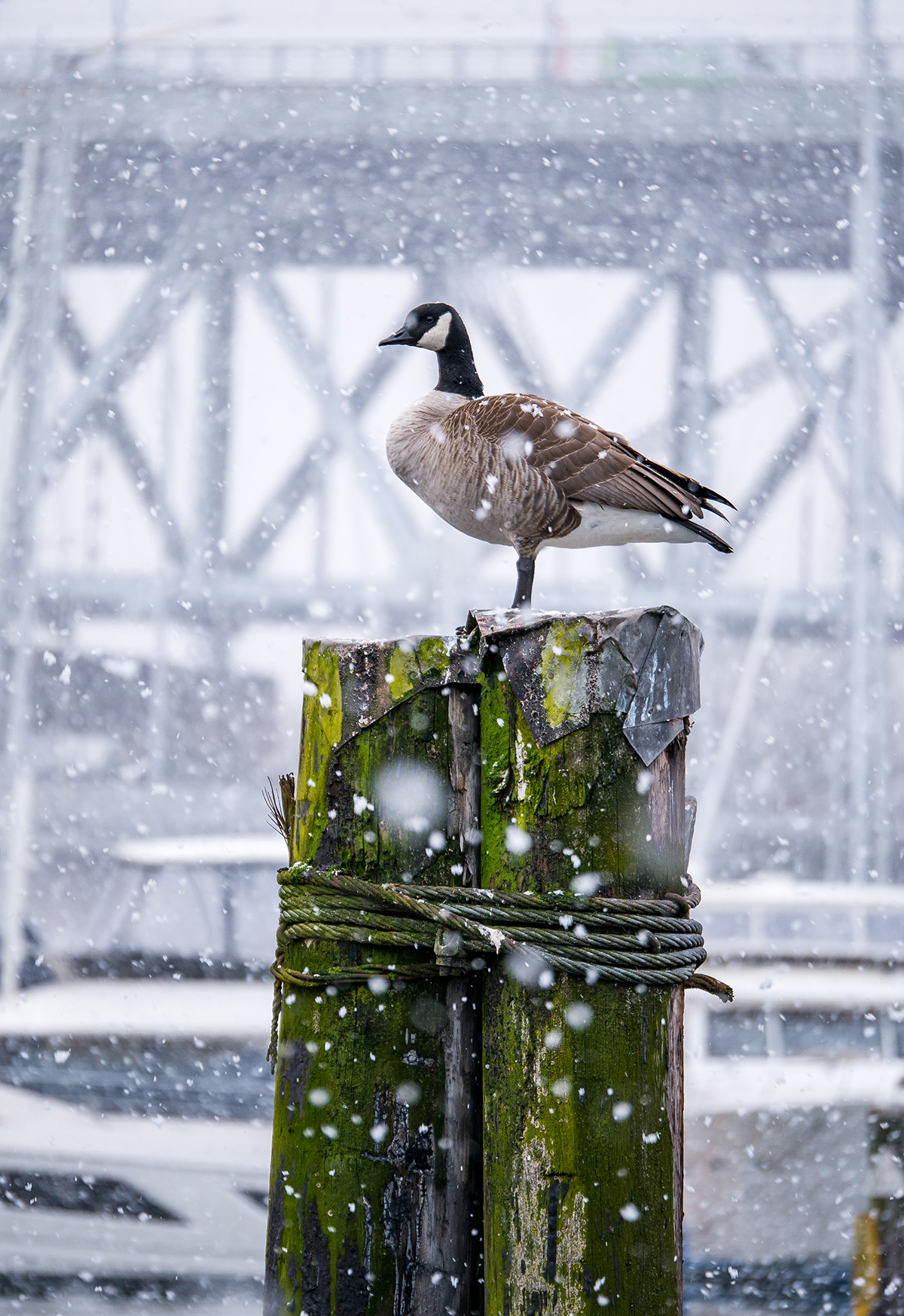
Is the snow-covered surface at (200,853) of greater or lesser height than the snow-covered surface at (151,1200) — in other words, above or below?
above

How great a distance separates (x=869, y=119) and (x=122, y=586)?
15.0m

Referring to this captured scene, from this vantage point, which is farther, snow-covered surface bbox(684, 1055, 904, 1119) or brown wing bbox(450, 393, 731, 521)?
snow-covered surface bbox(684, 1055, 904, 1119)

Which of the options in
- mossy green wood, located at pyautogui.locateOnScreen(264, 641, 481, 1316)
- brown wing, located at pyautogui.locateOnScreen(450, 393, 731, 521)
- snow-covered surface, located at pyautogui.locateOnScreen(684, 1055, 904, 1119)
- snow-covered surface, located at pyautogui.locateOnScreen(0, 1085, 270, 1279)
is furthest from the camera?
snow-covered surface, located at pyautogui.locateOnScreen(684, 1055, 904, 1119)

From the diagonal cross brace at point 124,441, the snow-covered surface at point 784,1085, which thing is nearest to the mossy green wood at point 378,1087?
the snow-covered surface at point 784,1085

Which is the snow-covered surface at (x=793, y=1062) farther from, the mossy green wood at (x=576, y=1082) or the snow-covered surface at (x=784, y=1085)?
the mossy green wood at (x=576, y=1082)

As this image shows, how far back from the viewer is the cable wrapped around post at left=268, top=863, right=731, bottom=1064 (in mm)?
1607

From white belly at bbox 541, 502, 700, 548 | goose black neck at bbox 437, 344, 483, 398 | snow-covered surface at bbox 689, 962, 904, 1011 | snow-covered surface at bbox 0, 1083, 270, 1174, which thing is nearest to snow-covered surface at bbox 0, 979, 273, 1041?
snow-covered surface at bbox 0, 1083, 270, 1174

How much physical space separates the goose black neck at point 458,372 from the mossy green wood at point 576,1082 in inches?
74.8

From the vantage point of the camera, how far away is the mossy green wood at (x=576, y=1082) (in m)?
1.57

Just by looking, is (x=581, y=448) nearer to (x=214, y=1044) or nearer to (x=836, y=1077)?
(x=836, y=1077)

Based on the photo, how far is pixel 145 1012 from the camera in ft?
27.3

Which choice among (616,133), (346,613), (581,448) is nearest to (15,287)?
(346,613)

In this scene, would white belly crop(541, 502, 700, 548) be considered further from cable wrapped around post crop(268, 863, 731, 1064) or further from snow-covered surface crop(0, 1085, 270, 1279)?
snow-covered surface crop(0, 1085, 270, 1279)

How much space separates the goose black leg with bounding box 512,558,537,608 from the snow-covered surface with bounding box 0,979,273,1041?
5.91m
